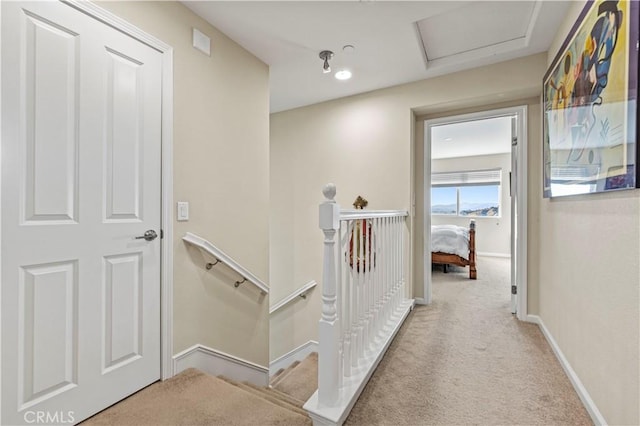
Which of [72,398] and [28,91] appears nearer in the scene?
[28,91]

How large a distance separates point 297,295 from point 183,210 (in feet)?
7.09

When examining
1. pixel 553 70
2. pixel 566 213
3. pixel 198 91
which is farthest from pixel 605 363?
pixel 198 91

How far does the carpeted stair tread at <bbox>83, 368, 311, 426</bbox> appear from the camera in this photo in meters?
1.40

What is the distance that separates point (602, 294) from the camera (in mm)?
1334

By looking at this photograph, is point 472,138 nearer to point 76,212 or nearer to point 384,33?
point 384,33

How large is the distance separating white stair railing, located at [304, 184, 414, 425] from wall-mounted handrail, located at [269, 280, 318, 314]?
126 cm

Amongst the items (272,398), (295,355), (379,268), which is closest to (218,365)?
(272,398)

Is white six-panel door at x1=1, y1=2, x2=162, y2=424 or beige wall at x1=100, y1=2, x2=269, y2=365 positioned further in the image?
beige wall at x1=100, y1=2, x2=269, y2=365

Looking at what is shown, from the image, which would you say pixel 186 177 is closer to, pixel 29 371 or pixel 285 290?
pixel 29 371

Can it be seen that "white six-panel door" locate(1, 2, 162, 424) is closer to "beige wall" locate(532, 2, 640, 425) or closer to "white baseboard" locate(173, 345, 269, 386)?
"white baseboard" locate(173, 345, 269, 386)

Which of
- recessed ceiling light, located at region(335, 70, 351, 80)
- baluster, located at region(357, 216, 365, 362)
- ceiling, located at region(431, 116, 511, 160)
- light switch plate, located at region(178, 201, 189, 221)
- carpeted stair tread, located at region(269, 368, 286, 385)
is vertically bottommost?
carpeted stair tread, located at region(269, 368, 286, 385)

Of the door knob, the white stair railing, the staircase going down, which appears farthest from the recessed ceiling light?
the staircase going down

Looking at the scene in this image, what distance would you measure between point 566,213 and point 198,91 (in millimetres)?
2568

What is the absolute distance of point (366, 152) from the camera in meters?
3.32
